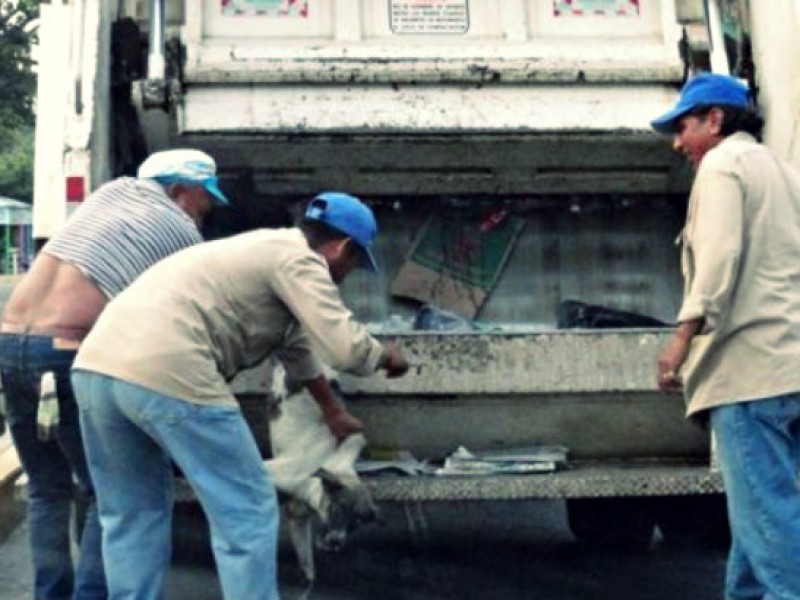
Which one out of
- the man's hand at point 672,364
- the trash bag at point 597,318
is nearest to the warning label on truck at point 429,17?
the trash bag at point 597,318

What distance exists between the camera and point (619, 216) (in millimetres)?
5750

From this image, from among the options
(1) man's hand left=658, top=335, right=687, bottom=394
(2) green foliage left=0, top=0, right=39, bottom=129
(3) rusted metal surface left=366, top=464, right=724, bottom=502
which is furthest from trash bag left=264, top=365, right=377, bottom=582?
(2) green foliage left=0, top=0, right=39, bottom=129

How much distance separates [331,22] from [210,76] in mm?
499

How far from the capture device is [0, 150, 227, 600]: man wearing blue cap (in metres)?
3.99

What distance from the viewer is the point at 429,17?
5.23m

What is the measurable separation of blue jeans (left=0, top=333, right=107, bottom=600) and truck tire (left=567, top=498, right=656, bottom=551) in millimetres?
1948

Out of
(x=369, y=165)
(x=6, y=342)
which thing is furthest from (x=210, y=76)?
(x=6, y=342)

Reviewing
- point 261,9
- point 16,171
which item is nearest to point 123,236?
point 261,9

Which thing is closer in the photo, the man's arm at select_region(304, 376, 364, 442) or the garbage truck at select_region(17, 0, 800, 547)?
the man's arm at select_region(304, 376, 364, 442)

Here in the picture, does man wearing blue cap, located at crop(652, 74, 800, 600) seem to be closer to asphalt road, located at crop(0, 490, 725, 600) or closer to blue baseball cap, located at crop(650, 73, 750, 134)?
blue baseball cap, located at crop(650, 73, 750, 134)

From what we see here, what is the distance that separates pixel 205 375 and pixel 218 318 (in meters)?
0.14

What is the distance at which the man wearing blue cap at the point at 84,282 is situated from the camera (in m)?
3.99

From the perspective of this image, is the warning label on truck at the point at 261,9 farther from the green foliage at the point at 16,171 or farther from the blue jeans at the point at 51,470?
the green foliage at the point at 16,171

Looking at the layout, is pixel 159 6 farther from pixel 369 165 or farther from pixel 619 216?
pixel 619 216
